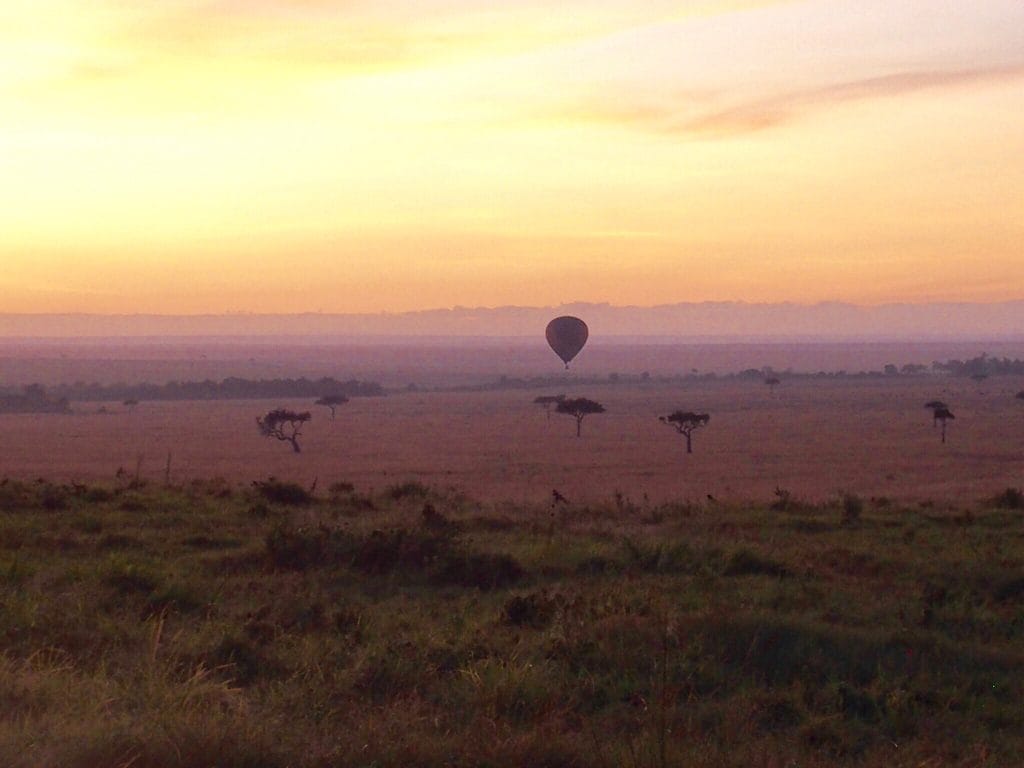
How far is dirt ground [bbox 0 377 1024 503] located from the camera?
140 feet

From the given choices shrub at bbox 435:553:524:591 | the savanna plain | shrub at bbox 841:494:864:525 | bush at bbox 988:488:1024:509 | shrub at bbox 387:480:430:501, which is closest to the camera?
the savanna plain

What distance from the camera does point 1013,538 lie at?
17734mm

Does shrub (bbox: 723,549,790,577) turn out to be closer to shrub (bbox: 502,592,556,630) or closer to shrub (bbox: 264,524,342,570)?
shrub (bbox: 502,592,556,630)

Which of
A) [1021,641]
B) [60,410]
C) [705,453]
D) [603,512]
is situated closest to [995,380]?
[705,453]

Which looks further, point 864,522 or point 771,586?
point 864,522

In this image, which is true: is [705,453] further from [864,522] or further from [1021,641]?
[1021,641]

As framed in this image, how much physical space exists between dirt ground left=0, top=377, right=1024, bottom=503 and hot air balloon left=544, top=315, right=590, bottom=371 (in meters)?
6.11

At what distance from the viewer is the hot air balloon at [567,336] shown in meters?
112

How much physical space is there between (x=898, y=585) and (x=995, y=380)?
13494 cm

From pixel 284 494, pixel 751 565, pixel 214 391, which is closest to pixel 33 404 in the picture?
pixel 214 391

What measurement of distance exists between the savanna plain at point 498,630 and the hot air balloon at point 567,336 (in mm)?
85436

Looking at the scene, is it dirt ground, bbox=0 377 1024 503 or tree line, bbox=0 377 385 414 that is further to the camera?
tree line, bbox=0 377 385 414

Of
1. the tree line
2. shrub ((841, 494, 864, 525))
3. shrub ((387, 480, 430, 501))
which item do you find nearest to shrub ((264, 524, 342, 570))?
shrub ((841, 494, 864, 525))

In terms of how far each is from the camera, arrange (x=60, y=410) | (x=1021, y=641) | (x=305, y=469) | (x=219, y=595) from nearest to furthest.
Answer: (x=1021, y=641)
(x=219, y=595)
(x=305, y=469)
(x=60, y=410)
